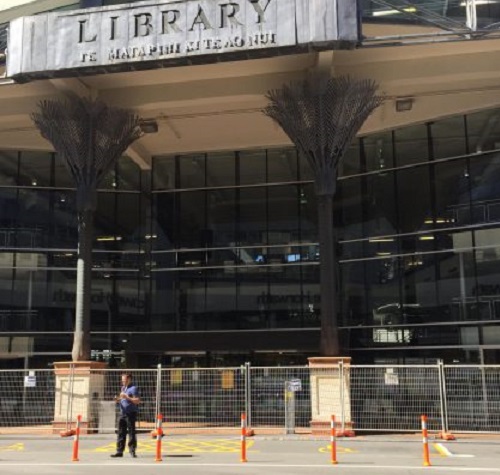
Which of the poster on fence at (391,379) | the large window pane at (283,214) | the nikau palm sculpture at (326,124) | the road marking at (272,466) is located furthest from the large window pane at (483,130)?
the road marking at (272,466)

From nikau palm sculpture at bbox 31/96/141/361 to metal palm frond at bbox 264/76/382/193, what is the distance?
532cm

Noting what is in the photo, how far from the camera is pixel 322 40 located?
1705 centimetres

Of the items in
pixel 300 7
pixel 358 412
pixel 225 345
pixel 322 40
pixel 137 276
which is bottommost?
pixel 358 412

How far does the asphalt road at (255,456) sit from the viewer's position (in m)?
11.3

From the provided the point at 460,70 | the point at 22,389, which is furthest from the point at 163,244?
the point at 460,70

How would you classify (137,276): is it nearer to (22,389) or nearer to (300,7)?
(22,389)

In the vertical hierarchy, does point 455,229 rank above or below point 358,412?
above

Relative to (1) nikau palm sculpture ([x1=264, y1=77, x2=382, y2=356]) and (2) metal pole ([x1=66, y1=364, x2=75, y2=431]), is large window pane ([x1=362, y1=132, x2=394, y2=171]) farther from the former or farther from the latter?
(2) metal pole ([x1=66, y1=364, x2=75, y2=431])

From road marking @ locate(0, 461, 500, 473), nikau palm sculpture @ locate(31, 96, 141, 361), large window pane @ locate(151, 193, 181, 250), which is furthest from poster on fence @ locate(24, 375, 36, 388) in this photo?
large window pane @ locate(151, 193, 181, 250)

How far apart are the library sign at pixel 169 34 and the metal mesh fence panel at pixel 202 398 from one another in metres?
8.59

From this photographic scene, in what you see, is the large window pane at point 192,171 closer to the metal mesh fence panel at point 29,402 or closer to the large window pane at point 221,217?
the large window pane at point 221,217

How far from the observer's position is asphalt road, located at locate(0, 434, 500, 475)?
11.3 meters

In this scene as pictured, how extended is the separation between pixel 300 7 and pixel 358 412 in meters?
10.6

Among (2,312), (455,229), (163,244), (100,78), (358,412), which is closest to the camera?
(358,412)
